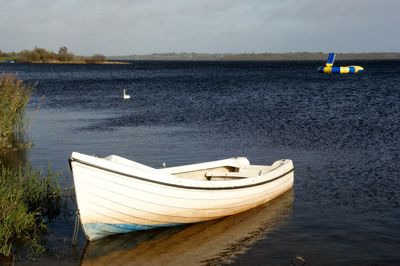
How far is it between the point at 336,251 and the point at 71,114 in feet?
85.4

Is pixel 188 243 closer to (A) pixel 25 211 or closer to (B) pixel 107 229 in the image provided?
(B) pixel 107 229

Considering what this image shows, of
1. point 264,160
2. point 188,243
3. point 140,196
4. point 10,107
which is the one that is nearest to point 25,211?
point 140,196

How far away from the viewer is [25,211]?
10375 millimetres

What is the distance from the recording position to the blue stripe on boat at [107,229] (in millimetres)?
10403

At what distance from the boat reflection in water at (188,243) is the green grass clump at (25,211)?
1.22 m

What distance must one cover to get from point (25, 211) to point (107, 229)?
66.6 inches

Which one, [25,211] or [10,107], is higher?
[10,107]

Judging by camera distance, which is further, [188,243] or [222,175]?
[222,175]

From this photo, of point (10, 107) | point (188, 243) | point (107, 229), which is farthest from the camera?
point (10, 107)

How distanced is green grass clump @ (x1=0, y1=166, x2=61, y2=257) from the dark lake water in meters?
0.37

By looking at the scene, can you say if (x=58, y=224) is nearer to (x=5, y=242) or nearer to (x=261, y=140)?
(x=5, y=242)

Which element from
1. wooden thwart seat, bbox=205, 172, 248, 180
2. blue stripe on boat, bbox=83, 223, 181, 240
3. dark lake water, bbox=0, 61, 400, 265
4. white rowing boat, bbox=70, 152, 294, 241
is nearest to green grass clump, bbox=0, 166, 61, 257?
dark lake water, bbox=0, 61, 400, 265

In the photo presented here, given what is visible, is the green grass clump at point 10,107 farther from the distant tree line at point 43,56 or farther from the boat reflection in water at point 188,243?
the distant tree line at point 43,56

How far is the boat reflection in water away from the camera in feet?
32.9
